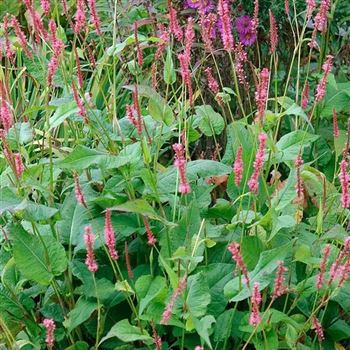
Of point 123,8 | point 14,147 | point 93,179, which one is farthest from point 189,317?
point 123,8

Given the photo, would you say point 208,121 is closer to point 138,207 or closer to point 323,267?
point 138,207

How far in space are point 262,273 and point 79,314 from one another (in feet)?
1.48

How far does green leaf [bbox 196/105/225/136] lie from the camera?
242cm

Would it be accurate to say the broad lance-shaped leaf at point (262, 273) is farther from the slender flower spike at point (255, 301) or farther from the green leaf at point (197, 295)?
the slender flower spike at point (255, 301)

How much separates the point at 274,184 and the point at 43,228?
1.96 feet

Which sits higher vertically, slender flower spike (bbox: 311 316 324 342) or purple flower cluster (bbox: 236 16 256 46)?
purple flower cluster (bbox: 236 16 256 46)

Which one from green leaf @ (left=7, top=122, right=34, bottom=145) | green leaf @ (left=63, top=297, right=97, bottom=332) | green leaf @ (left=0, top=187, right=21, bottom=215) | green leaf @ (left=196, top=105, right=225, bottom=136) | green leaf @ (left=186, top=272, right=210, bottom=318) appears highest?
green leaf @ (left=7, top=122, right=34, bottom=145)

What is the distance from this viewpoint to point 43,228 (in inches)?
88.4

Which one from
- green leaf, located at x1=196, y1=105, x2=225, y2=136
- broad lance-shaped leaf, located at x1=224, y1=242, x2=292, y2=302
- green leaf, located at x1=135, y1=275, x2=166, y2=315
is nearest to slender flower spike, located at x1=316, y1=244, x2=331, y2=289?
broad lance-shaped leaf, located at x1=224, y1=242, x2=292, y2=302

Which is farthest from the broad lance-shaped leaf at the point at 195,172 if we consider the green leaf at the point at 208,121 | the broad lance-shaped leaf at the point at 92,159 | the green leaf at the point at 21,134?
the green leaf at the point at 21,134

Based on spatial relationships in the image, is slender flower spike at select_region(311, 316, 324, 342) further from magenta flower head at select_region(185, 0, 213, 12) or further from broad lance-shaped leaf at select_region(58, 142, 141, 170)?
magenta flower head at select_region(185, 0, 213, 12)

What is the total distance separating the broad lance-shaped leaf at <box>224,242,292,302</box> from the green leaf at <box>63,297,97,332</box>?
337mm

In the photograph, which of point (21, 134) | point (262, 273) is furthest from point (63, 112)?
point (262, 273)

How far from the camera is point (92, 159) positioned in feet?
6.69
